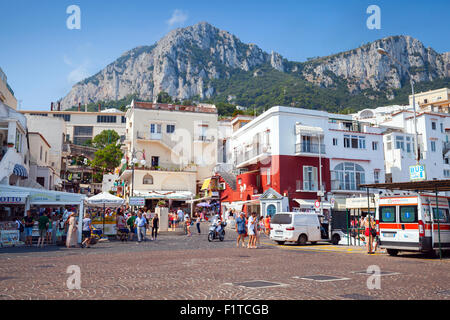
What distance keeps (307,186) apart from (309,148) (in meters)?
3.96

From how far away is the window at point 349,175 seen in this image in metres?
41.8

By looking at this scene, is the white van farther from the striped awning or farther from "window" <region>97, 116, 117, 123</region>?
"window" <region>97, 116, 117, 123</region>

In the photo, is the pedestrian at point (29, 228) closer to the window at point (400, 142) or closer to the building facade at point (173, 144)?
the building facade at point (173, 144)

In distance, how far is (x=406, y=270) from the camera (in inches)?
443

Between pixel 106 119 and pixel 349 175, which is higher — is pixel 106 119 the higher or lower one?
the higher one

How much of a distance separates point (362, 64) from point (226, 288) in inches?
6409

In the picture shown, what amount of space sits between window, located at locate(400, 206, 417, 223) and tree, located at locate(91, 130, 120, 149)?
2945 inches

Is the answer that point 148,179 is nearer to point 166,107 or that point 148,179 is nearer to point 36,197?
point 166,107

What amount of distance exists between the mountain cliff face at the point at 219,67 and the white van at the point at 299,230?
418ft

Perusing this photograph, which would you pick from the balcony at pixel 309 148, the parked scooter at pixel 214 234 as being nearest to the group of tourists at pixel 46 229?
the parked scooter at pixel 214 234

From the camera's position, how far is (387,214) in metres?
16.1

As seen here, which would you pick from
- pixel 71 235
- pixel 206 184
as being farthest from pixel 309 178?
pixel 71 235
